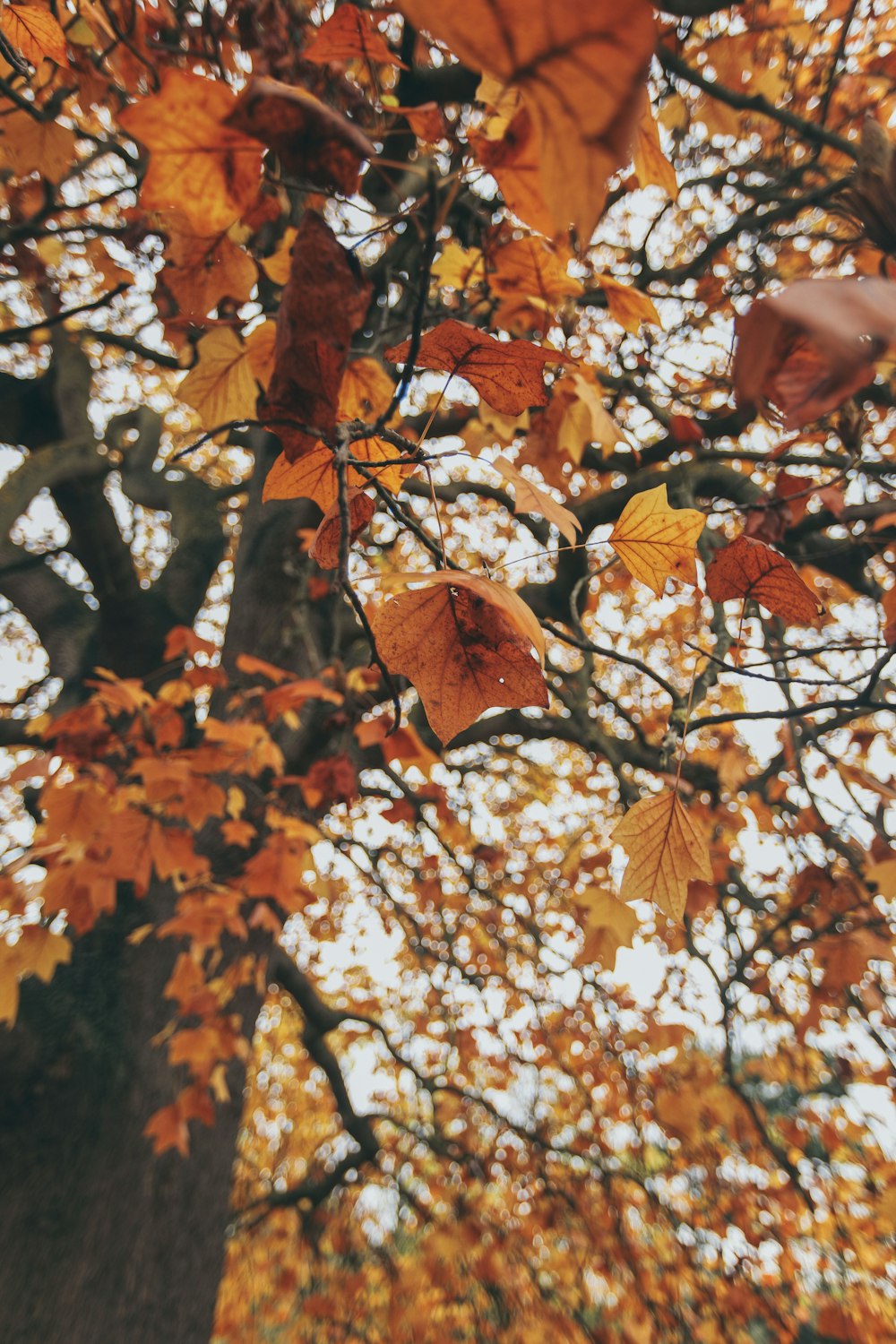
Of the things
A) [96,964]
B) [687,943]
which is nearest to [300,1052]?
[96,964]

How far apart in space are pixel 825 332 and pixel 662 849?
0.85 metres

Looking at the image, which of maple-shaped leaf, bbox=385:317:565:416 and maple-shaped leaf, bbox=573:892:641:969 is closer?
maple-shaped leaf, bbox=385:317:565:416

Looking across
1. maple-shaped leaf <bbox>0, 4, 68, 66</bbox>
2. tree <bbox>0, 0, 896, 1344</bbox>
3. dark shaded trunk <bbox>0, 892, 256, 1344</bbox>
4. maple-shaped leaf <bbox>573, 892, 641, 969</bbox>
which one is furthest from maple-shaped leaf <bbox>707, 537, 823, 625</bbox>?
dark shaded trunk <bbox>0, 892, 256, 1344</bbox>

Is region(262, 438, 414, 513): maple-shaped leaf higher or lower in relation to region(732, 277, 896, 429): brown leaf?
higher

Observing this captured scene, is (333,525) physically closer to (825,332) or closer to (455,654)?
(455,654)

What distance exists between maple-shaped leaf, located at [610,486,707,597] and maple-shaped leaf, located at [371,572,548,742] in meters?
0.29

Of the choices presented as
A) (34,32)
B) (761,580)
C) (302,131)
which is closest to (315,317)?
(302,131)

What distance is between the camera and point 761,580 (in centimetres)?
106

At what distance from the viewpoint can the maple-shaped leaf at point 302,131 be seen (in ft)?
1.83

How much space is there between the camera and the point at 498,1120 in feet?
14.2

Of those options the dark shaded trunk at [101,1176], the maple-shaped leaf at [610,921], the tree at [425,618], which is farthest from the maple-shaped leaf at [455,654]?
the dark shaded trunk at [101,1176]

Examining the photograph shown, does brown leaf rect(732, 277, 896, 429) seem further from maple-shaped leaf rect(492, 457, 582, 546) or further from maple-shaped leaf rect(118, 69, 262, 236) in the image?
maple-shaped leaf rect(118, 69, 262, 236)

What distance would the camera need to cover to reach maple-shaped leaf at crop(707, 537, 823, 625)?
1020 mm

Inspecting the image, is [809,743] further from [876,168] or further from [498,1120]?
[498,1120]
